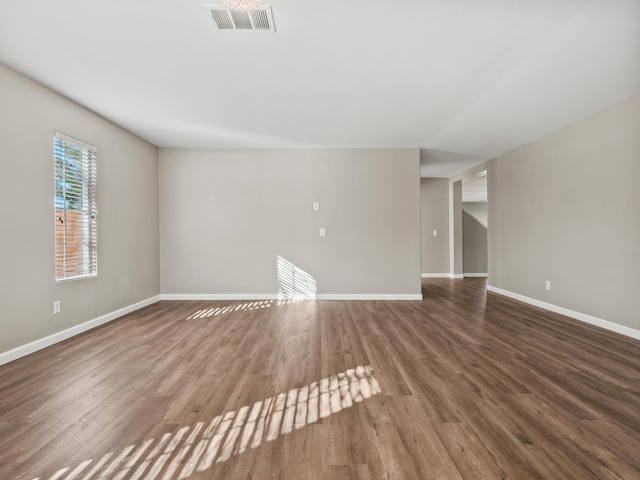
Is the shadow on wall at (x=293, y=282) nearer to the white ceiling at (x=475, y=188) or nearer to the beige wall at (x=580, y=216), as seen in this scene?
the beige wall at (x=580, y=216)

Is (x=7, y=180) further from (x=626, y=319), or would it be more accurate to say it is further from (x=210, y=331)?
(x=626, y=319)

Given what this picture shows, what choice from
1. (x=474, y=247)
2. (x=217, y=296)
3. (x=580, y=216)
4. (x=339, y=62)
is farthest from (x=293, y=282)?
(x=474, y=247)

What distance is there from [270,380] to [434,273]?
675 cm

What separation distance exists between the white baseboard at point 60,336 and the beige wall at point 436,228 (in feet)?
21.8

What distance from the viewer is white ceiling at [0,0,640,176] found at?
7.04ft

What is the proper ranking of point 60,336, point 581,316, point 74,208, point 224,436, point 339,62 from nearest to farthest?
point 224,436, point 339,62, point 60,336, point 74,208, point 581,316

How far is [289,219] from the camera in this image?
542 centimetres

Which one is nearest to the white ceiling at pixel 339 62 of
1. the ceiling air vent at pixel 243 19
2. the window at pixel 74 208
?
the ceiling air vent at pixel 243 19

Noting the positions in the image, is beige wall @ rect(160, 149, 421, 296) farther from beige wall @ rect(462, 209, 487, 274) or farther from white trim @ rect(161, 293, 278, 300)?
beige wall @ rect(462, 209, 487, 274)

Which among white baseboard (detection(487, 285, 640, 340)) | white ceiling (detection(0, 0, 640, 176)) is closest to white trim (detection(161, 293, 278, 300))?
white ceiling (detection(0, 0, 640, 176))

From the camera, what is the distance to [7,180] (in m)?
2.75

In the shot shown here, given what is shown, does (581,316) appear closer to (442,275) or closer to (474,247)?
(442,275)

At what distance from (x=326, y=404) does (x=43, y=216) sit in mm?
3270

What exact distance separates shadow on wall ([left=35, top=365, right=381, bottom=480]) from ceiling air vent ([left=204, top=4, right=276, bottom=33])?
2.63 meters
